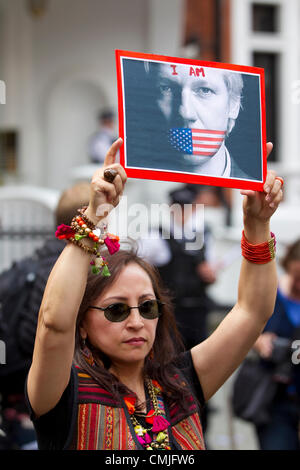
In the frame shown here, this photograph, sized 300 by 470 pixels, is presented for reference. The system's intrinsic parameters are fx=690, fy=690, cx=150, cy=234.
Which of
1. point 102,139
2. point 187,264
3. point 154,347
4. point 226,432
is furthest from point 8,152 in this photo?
point 154,347

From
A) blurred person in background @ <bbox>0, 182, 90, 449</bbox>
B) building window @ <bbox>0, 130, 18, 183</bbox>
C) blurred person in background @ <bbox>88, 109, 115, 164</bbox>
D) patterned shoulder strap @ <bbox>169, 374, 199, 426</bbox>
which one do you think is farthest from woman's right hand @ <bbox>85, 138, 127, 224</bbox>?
building window @ <bbox>0, 130, 18, 183</bbox>

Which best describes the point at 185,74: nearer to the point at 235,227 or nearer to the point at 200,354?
the point at 200,354

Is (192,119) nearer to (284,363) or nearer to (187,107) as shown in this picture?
(187,107)

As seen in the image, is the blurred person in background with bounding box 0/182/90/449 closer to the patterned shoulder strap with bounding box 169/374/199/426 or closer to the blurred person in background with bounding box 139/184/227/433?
the patterned shoulder strap with bounding box 169/374/199/426

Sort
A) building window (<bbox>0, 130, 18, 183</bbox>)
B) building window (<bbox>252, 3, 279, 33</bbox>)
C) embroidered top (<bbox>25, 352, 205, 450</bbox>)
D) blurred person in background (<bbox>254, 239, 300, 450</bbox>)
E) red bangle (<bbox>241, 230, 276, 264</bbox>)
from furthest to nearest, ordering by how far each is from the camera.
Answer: building window (<bbox>0, 130, 18, 183</bbox>), building window (<bbox>252, 3, 279, 33</bbox>), blurred person in background (<bbox>254, 239, 300, 450</bbox>), red bangle (<bbox>241, 230, 276, 264</bbox>), embroidered top (<bbox>25, 352, 205, 450</bbox>)

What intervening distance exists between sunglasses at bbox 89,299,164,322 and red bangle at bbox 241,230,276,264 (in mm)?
325

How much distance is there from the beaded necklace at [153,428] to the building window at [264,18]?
32.0 ft

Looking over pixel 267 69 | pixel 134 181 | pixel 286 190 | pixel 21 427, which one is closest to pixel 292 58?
pixel 267 69

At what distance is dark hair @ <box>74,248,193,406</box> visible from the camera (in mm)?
1888

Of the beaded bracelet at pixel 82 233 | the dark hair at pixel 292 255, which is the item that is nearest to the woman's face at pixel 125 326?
the beaded bracelet at pixel 82 233

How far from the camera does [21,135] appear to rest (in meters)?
11.2

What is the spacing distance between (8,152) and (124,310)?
9849mm

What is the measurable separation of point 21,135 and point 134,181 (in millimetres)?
2126

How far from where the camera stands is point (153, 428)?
185cm
